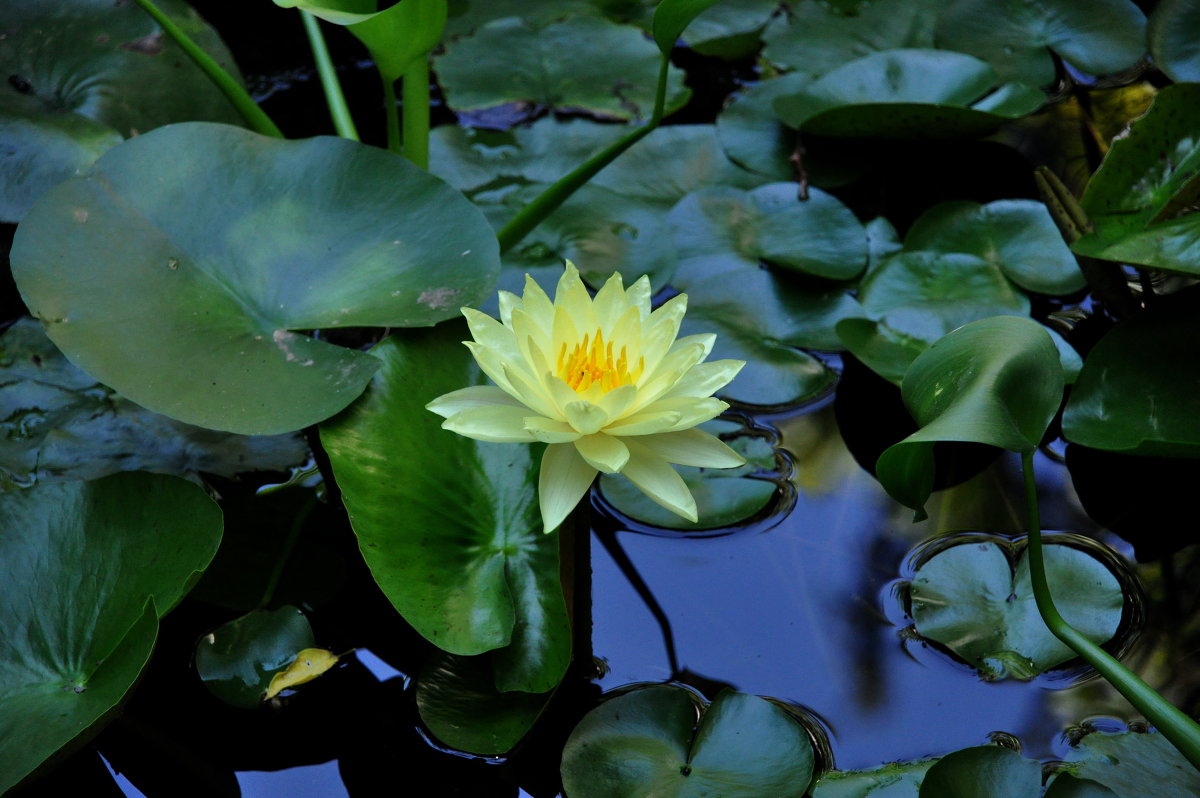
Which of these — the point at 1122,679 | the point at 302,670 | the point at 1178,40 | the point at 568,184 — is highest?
the point at 1178,40

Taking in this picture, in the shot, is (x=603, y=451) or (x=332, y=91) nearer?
(x=603, y=451)

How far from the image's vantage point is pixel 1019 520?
1522mm

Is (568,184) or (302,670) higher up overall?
(568,184)

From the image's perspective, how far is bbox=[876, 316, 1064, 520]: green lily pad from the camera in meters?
1.03

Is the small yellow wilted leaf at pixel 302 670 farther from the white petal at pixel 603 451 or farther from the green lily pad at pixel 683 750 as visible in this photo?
the white petal at pixel 603 451

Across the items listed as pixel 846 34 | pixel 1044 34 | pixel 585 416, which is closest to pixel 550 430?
pixel 585 416

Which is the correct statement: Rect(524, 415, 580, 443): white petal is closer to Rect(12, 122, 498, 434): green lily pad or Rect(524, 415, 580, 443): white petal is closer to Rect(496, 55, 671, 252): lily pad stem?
Rect(12, 122, 498, 434): green lily pad

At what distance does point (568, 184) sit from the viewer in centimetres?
167

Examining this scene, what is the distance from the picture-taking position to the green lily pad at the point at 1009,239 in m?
1.86

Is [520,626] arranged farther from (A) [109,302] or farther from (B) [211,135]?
(B) [211,135]

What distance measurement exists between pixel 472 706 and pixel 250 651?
346mm

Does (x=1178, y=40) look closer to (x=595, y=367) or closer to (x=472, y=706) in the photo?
(x=595, y=367)

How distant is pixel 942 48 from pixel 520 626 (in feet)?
6.35

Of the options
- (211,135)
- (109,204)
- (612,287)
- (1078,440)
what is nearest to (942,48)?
(1078,440)
